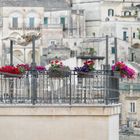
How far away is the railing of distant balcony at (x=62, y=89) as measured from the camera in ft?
45.8

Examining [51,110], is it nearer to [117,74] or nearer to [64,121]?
[64,121]

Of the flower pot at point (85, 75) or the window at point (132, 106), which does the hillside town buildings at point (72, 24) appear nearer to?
the window at point (132, 106)

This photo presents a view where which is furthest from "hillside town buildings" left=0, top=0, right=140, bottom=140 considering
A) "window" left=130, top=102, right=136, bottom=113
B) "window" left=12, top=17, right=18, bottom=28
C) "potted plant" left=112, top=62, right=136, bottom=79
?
"potted plant" left=112, top=62, right=136, bottom=79

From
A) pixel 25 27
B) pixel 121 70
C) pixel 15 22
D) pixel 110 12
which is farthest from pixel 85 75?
pixel 110 12

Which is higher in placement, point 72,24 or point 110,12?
point 110,12

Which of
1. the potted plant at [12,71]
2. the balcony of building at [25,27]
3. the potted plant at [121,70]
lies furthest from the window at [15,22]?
the potted plant at [12,71]

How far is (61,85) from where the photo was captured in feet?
47.7

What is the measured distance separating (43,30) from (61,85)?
214 ft

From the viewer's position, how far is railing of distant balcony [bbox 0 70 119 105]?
13961 mm

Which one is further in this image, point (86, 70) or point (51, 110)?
point (86, 70)

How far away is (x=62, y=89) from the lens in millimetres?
14102

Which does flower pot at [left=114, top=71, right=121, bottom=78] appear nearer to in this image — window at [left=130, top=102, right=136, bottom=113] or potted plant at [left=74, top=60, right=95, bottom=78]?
potted plant at [left=74, top=60, right=95, bottom=78]

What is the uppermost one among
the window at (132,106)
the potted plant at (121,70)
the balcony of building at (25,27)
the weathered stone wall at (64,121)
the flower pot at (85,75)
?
the balcony of building at (25,27)

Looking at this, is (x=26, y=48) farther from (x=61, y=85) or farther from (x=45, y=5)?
(x=61, y=85)
